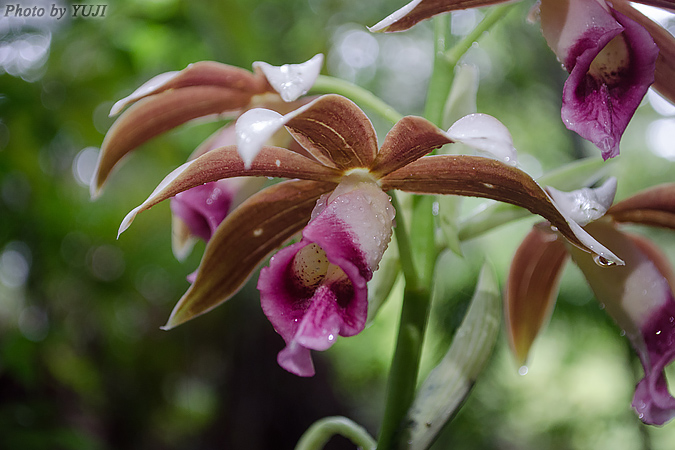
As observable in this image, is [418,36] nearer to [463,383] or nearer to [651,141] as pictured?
[651,141]

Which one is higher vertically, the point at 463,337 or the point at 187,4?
the point at 187,4

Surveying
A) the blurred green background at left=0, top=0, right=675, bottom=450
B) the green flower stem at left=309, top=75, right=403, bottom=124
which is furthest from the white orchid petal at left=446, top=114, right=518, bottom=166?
the blurred green background at left=0, top=0, right=675, bottom=450

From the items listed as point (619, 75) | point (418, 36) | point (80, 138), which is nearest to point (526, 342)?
point (619, 75)

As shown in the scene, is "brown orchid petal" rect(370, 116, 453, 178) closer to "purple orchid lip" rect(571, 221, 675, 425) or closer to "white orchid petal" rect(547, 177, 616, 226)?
"white orchid petal" rect(547, 177, 616, 226)

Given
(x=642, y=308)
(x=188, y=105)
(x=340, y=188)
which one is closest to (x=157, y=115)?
(x=188, y=105)

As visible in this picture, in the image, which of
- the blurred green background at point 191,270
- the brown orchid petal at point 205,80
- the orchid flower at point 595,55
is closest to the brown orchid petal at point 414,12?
the orchid flower at point 595,55

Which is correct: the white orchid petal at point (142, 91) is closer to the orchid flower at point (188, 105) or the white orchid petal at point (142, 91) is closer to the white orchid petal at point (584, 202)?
the orchid flower at point (188, 105)
